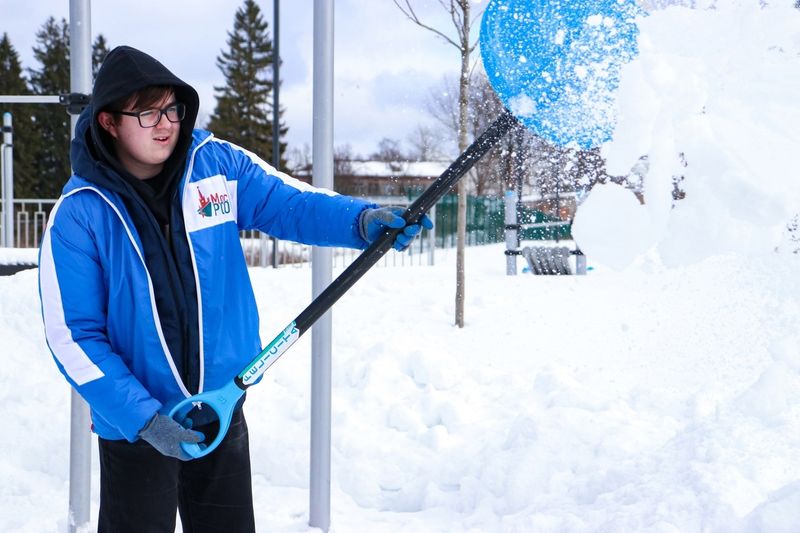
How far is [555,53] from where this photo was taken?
207cm

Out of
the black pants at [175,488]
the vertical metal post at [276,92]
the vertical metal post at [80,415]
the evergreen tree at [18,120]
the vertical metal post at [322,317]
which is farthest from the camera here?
the evergreen tree at [18,120]

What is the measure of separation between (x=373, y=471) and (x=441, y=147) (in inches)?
172

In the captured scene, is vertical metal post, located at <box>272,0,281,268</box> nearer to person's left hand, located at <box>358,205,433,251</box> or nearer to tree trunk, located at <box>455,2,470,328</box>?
tree trunk, located at <box>455,2,470,328</box>

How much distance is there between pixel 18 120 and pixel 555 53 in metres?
26.7

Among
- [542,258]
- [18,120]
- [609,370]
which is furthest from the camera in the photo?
[18,120]

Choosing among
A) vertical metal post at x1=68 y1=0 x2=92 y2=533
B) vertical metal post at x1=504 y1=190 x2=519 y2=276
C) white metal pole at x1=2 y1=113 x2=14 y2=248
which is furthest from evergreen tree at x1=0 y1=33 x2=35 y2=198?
vertical metal post at x1=68 y1=0 x2=92 y2=533

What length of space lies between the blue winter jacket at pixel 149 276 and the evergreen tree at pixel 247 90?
84.5 feet

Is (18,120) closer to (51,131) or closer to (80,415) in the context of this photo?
(51,131)

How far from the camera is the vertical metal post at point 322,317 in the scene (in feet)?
9.83

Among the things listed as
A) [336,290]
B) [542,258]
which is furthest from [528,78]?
[542,258]

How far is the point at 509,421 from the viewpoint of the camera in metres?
3.82

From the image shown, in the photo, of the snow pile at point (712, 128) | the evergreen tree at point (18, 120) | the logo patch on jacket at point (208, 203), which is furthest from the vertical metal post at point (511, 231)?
the evergreen tree at point (18, 120)

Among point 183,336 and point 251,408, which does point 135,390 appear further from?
point 251,408

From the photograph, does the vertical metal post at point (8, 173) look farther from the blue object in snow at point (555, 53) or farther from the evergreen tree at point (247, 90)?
the evergreen tree at point (247, 90)
